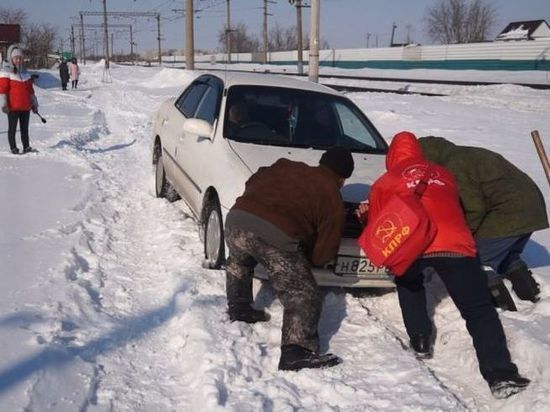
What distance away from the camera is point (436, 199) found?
3279mm

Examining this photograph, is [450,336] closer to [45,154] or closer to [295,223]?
[295,223]

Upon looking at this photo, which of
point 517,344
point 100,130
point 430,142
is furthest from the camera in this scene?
point 100,130

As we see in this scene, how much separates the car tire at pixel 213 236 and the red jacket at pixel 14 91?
5983mm

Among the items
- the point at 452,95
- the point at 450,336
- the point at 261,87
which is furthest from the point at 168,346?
the point at 452,95

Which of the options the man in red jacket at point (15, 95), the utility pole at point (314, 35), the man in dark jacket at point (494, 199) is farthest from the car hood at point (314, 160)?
the utility pole at point (314, 35)

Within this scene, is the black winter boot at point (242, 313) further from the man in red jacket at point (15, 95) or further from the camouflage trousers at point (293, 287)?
the man in red jacket at point (15, 95)

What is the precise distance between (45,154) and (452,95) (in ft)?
56.8

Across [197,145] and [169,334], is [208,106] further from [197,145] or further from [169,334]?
[169,334]

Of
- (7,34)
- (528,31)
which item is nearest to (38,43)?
(7,34)

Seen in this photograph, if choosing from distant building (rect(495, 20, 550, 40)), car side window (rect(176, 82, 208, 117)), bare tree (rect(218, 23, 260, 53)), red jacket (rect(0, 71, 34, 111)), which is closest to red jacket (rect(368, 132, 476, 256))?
car side window (rect(176, 82, 208, 117))

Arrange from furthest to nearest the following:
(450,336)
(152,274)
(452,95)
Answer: (452,95)
(152,274)
(450,336)

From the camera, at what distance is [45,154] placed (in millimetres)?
9430

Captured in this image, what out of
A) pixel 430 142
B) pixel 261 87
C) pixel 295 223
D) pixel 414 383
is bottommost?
pixel 414 383

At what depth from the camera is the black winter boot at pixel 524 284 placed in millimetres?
4172
